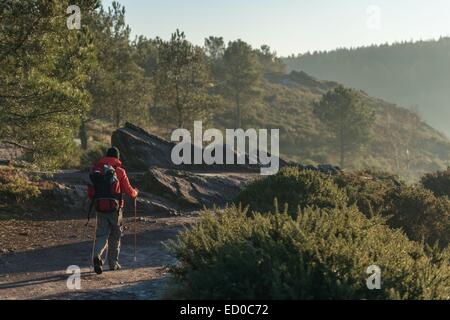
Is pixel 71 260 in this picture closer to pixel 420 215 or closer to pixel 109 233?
pixel 109 233

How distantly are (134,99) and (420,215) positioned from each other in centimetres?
2522

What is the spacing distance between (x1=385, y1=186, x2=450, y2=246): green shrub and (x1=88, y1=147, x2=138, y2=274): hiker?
337 inches

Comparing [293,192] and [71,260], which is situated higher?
[293,192]

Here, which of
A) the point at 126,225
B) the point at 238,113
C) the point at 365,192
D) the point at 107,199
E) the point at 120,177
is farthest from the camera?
the point at 238,113

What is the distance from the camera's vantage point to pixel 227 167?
2425cm

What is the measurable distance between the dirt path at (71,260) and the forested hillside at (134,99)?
79.5 inches

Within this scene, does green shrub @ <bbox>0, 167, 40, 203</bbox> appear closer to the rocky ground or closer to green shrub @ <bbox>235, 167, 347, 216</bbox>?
the rocky ground

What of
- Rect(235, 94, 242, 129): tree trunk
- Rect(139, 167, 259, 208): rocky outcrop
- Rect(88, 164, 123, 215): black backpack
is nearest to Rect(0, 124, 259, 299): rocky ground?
Rect(139, 167, 259, 208): rocky outcrop

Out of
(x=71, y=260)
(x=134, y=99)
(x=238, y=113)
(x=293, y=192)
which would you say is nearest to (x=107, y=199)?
(x=71, y=260)

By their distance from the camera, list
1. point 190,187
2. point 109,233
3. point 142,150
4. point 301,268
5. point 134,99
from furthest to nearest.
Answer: point 134,99, point 142,150, point 190,187, point 109,233, point 301,268

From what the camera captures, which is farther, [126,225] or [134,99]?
[134,99]

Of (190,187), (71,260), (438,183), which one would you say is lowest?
(71,260)

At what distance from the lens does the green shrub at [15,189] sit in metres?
15.4

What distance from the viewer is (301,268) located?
558 centimetres
